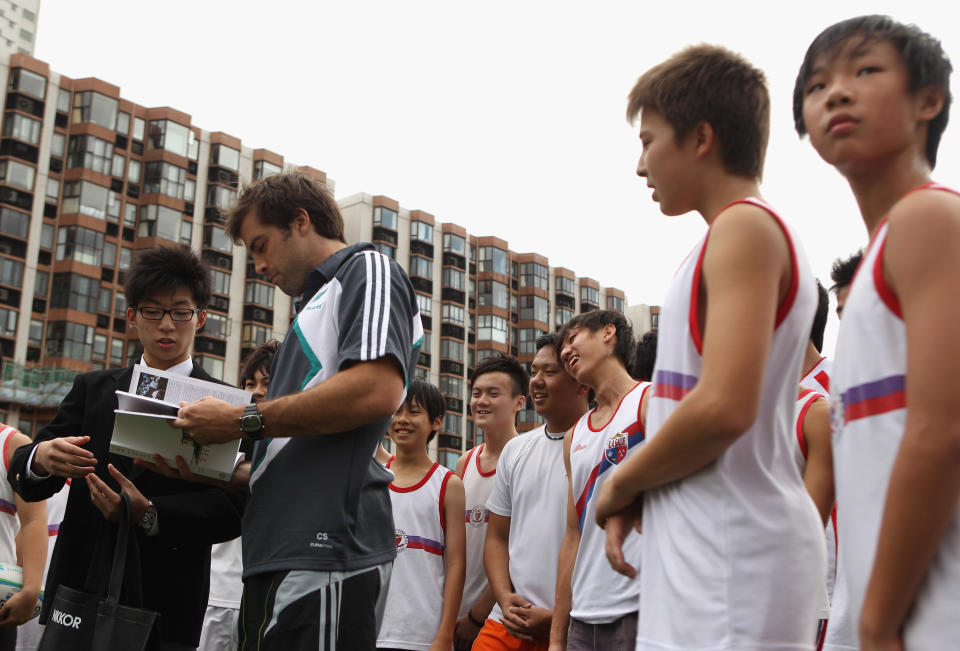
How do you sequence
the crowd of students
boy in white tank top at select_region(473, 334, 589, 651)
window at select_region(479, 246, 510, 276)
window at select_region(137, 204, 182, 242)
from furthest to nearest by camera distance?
window at select_region(479, 246, 510, 276) → window at select_region(137, 204, 182, 242) → boy in white tank top at select_region(473, 334, 589, 651) → the crowd of students

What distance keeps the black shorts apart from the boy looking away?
2.53 m

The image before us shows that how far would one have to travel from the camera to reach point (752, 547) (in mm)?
1928

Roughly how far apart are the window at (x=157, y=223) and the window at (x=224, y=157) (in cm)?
417

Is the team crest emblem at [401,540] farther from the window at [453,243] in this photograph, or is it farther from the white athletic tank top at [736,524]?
the window at [453,243]

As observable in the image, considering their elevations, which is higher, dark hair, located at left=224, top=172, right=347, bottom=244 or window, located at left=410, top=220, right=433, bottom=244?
window, located at left=410, top=220, right=433, bottom=244

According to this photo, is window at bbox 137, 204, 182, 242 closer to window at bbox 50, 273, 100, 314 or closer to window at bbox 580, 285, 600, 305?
window at bbox 50, 273, 100, 314

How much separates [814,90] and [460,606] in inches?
179

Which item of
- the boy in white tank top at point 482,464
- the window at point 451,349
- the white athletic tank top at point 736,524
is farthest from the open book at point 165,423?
the window at point 451,349

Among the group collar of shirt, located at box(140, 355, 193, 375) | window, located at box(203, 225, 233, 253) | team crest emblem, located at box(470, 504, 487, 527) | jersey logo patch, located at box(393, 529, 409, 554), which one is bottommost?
jersey logo patch, located at box(393, 529, 409, 554)

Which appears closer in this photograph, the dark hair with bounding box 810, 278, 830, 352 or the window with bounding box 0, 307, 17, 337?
the dark hair with bounding box 810, 278, 830, 352

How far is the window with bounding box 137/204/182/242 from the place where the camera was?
48406 millimetres

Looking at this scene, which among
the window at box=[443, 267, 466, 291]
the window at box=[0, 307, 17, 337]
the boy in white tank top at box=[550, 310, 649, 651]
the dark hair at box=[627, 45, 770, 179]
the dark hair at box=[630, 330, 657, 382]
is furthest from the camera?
the window at box=[443, 267, 466, 291]

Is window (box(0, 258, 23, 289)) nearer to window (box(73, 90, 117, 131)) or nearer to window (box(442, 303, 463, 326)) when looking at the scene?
window (box(73, 90, 117, 131))

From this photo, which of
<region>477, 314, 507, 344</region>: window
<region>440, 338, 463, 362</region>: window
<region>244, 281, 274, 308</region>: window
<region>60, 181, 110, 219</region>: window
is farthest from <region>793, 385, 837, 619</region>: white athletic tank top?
<region>477, 314, 507, 344</region>: window
